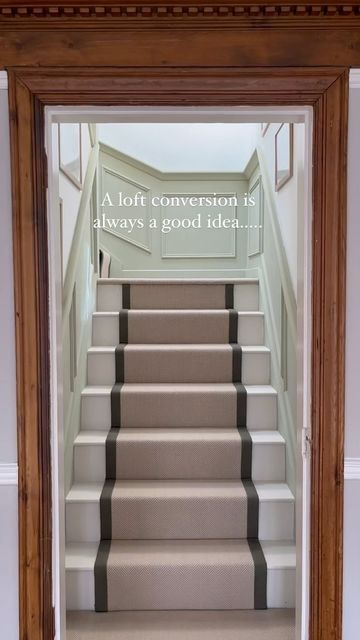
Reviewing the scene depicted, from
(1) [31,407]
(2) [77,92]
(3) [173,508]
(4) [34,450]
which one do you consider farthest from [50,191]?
(3) [173,508]

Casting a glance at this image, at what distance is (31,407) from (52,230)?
532 mm

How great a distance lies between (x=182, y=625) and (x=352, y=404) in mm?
1209

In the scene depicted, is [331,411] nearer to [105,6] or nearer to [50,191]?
[50,191]

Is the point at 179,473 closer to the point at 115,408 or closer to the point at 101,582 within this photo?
the point at 115,408

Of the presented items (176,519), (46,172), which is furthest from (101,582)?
(46,172)

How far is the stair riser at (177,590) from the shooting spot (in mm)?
2162

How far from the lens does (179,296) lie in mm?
3367

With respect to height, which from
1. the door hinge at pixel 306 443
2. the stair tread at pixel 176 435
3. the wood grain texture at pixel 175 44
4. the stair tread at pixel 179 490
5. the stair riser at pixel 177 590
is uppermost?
the wood grain texture at pixel 175 44

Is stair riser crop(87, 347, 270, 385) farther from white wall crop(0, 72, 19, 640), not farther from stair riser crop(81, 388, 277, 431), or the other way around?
white wall crop(0, 72, 19, 640)

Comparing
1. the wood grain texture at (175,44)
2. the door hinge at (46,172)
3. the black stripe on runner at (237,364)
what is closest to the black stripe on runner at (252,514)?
the black stripe on runner at (237,364)

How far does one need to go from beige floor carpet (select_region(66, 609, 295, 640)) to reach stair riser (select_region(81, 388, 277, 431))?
2.86 ft

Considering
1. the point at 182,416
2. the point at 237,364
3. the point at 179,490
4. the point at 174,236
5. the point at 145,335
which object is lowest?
the point at 179,490

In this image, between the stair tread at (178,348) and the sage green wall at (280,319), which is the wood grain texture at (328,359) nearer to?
the sage green wall at (280,319)

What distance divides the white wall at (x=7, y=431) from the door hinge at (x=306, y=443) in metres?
0.88
